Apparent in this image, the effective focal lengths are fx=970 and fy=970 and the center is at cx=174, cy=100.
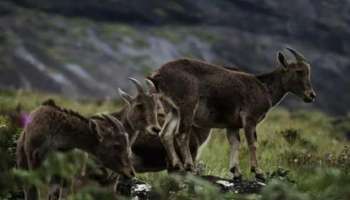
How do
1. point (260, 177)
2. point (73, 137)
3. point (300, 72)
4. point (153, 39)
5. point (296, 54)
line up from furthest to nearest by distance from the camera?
point (153, 39) → point (300, 72) → point (296, 54) → point (260, 177) → point (73, 137)

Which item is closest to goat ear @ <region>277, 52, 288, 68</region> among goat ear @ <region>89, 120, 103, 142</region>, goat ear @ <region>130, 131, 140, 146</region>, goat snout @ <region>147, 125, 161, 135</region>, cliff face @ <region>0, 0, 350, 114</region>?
goat snout @ <region>147, 125, 161, 135</region>

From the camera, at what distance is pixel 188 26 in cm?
4759

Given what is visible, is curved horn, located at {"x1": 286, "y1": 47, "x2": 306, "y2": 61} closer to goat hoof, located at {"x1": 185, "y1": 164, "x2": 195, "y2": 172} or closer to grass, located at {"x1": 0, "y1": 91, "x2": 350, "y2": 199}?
grass, located at {"x1": 0, "y1": 91, "x2": 350, "y2": 199}

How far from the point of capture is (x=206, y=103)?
10750mm

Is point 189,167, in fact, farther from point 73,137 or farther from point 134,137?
point 73,137

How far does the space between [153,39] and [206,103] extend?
3320 cm

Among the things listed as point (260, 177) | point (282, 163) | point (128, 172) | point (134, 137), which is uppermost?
point (128, 172)

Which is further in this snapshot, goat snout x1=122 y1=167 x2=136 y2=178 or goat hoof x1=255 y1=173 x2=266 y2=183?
goat hoof x1=255 y1=173 x2=266 y2=183

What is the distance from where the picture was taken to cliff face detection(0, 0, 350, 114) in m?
37.4

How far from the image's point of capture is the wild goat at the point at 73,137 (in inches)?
337

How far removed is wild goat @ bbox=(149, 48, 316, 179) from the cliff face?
77.4ft

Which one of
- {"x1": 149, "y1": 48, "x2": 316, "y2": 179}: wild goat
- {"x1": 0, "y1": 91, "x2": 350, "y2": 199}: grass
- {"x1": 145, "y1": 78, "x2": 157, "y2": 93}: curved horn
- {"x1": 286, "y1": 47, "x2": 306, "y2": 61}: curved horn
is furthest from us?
{"x1": 286, "y1": 47, "x2": 306, "y2": 61}: curved horn

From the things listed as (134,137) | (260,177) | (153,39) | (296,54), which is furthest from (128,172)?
(153,39)

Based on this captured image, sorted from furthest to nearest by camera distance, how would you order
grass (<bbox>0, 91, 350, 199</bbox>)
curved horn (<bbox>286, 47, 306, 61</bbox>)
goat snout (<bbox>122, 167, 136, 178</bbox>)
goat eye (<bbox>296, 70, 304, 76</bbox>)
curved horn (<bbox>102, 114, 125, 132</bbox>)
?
1. goat eye (<bbox>296, 70, 304, 76</bbox>)
2. curved horn (<bbox>286, 47, 306, 61</bbox>)
3. curved horn (<bbox>102, 114, 125, 132</bbox>)
4. goat snout (<bbox>122, 167, 136, 178</bbox>)
5. grass (<bbox>0, 91, 350, 199</bbox>)
